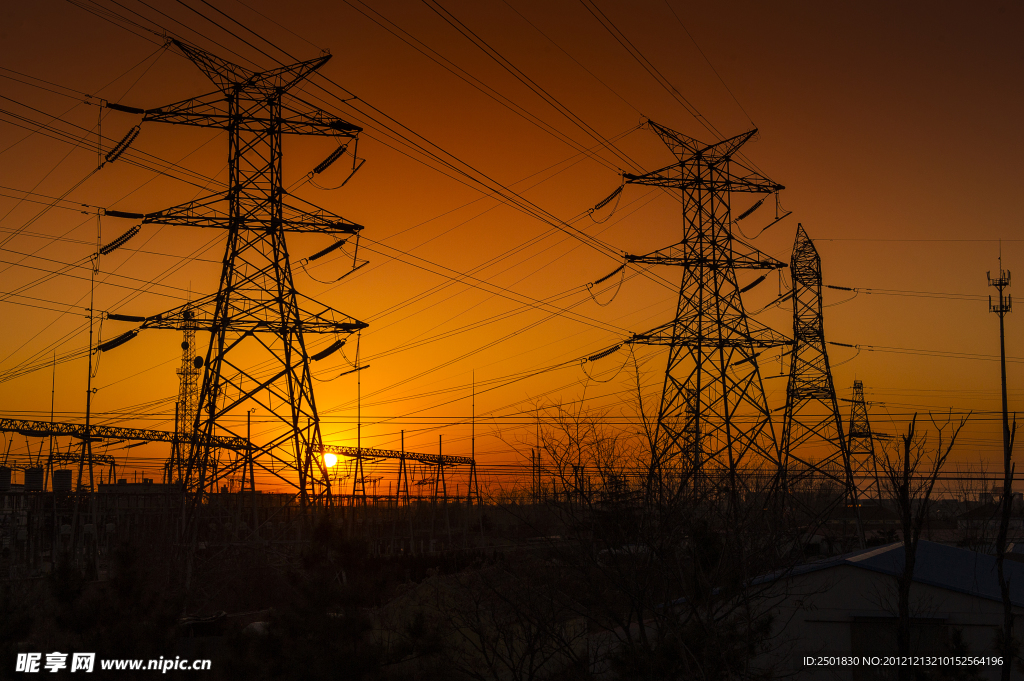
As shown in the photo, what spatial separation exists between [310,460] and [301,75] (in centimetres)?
941

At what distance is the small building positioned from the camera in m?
17.5

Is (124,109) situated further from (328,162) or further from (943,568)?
(943,568)

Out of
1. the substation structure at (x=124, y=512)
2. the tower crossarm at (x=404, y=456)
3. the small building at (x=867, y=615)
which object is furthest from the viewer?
the tower crossarm at (x=404, y=456)

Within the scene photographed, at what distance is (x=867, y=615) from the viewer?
18.1 m

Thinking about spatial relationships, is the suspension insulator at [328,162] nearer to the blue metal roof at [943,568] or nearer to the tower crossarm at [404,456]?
the blue metal roof at [943,568]

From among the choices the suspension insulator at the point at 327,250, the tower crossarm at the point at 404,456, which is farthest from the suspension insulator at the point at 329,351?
the tower crossarm at the point at 404,456

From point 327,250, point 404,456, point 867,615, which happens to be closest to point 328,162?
point 327,250

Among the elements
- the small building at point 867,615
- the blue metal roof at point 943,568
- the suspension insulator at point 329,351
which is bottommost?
the small building at point 867,615

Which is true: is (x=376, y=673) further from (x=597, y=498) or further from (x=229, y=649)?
(x=597, y=498)

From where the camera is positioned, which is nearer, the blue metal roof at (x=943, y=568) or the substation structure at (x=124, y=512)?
the blue metal roof at (x=943, y=568)

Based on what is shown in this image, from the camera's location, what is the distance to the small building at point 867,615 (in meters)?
17.5

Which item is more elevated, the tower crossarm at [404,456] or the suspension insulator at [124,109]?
the suspension insulator at [124,109]

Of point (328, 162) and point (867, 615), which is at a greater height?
point (328, 162)

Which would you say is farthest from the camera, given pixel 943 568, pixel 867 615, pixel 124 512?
pixel 124 512
